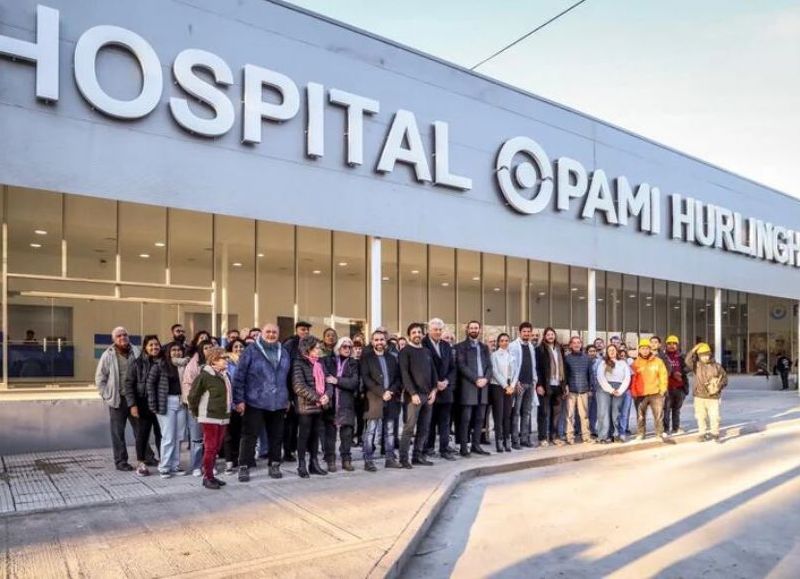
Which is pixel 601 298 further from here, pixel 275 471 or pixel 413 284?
pixel 275 471

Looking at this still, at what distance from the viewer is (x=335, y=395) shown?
8.94 meters

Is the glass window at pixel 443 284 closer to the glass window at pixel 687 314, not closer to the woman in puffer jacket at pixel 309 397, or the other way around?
the woman in puffer jacket at pixel 309 397

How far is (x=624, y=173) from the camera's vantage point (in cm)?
1962

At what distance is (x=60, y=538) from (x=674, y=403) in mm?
11456

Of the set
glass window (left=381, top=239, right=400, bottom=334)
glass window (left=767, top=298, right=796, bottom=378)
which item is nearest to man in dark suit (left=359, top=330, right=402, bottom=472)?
glass window (left=381, top=239, right=400, bottom=334)

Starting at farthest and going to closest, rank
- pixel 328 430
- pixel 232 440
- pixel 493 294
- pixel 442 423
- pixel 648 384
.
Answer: pixel 493 294, pixel 648 384, pixel 442 423, pixel 328 430, pixel 232 440

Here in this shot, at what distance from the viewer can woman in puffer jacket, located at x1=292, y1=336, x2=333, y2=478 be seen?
8.48 meters

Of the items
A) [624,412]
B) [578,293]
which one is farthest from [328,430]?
[578,293]

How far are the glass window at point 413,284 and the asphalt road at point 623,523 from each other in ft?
24.0

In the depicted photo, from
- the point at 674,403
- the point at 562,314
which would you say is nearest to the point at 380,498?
the point at 674,403

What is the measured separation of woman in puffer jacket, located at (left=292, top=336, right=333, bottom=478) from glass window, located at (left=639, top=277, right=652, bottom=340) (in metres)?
16.7

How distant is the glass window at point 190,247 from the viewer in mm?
12250

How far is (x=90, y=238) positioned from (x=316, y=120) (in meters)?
4.43

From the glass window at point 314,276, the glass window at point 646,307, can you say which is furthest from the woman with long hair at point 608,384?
the glass window at point 646,307
